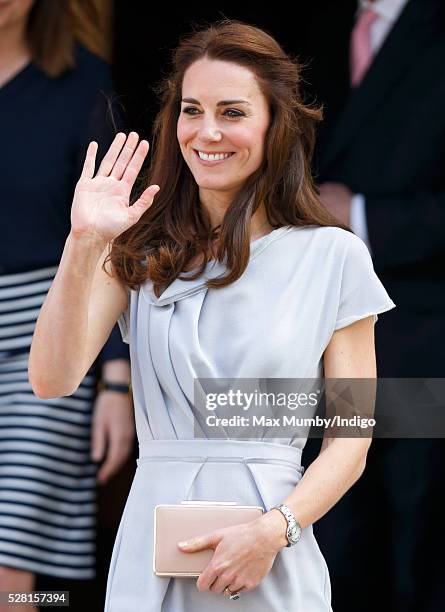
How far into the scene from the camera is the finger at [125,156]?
10.1ft

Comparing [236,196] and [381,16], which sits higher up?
[236,196]

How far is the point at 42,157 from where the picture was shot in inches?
171

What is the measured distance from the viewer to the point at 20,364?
4266 millimetres

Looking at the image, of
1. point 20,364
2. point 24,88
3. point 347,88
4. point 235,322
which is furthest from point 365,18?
point 235,322

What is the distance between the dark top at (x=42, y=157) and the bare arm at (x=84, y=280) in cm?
122

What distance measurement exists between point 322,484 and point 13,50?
6.86 feet

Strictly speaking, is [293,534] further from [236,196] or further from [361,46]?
[361,46]

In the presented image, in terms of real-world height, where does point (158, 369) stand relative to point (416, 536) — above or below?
above

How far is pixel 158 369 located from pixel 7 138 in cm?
153

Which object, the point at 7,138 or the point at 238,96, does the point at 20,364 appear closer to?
the point at 7,138

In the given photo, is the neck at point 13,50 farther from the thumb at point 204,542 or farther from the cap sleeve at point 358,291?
the thumb at point 204,542

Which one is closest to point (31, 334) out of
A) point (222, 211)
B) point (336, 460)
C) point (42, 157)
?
point (42, 157)

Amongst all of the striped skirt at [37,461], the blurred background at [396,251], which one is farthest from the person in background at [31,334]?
the blurred background at [396,251]

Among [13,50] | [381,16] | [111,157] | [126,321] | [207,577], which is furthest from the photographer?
[381,16]
